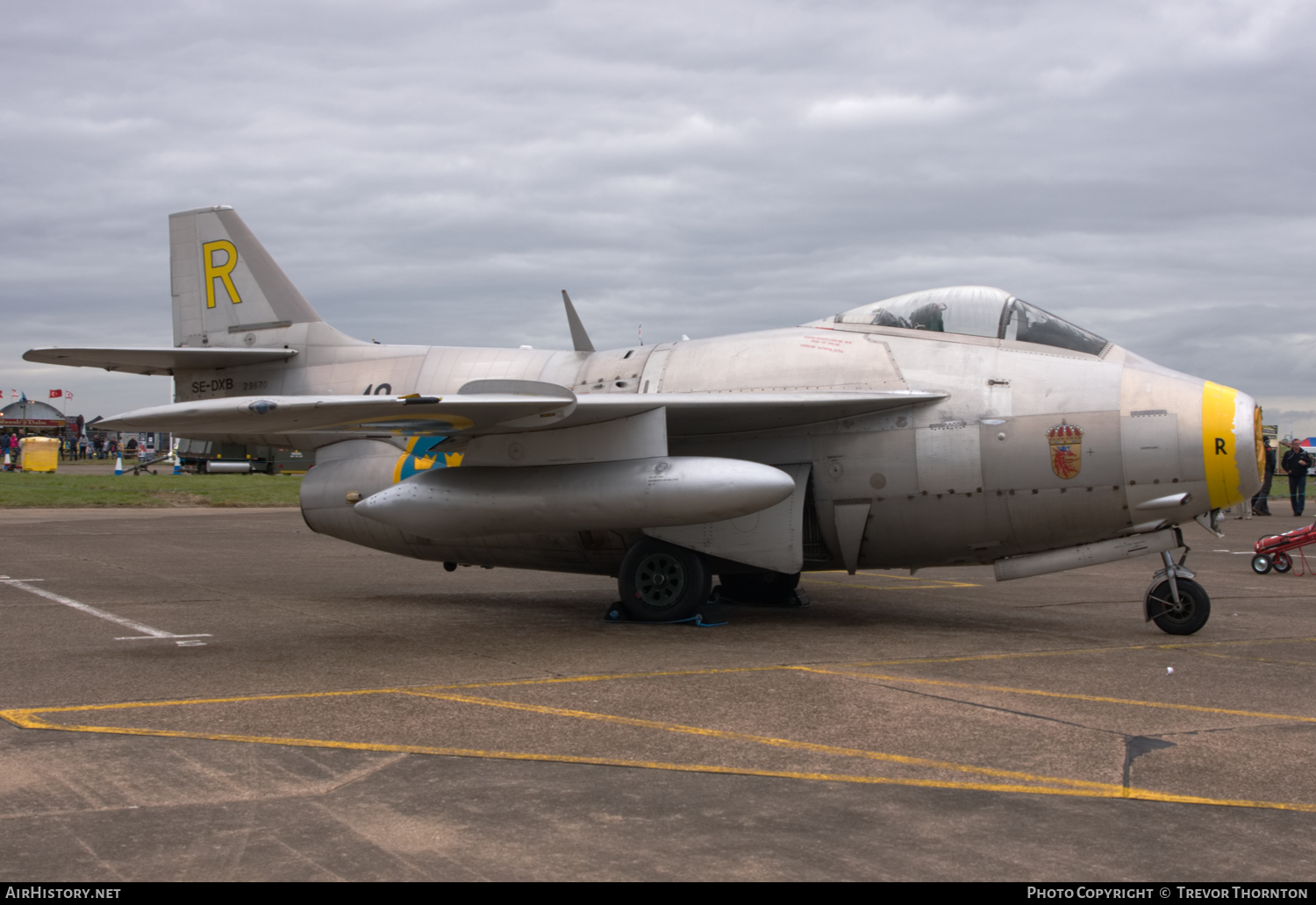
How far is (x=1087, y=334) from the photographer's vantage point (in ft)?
33.2

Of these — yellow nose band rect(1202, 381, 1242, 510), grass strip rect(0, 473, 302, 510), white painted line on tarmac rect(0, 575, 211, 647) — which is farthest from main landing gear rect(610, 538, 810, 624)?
grass strip rect(0, 473, 302, 510)

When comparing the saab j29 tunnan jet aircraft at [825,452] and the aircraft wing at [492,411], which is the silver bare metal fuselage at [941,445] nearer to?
the saab j29 tunnan jet aircraft at [825,452]

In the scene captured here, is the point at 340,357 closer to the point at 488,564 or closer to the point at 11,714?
the point at 488,564

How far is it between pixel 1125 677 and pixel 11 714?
694 cm

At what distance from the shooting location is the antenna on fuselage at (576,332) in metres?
12.4

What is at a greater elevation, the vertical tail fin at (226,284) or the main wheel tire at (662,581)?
the vertical tail fin at (226,284)

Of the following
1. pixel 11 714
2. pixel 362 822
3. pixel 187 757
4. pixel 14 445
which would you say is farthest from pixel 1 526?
pixel 14 445

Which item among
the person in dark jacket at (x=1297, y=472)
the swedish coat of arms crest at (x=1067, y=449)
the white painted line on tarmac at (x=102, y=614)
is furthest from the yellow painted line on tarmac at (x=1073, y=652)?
the person in dark jacket at (x=1297, y=472)

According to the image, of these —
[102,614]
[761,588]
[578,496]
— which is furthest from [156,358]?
[761,588]

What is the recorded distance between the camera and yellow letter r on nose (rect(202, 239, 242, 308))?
13.4m

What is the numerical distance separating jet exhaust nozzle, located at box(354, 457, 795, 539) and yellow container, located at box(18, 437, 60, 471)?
45.9 meters

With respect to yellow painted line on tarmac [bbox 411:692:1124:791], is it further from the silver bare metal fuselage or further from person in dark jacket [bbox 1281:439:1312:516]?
person in dark jacket [bbox 1281:439:1312:516]

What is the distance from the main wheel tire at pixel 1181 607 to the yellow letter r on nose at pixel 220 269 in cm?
1052

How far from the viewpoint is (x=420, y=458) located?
11.4m
